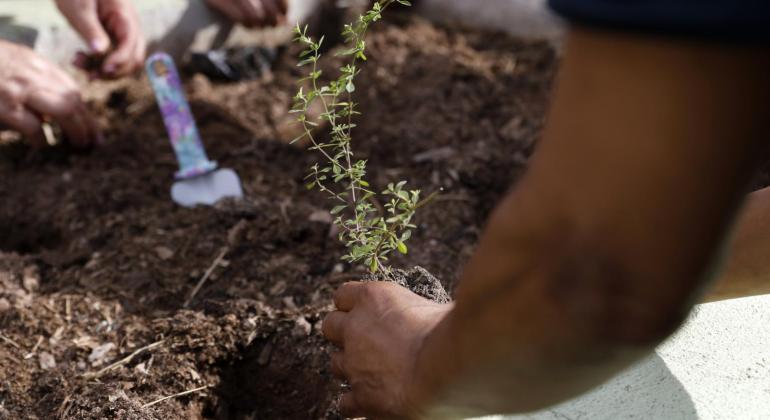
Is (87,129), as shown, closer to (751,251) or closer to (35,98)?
(35,98)

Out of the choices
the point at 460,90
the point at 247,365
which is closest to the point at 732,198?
the point at 247,365

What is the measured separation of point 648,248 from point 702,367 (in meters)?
1.47

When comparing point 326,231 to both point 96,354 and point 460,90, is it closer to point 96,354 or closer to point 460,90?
point 96,354

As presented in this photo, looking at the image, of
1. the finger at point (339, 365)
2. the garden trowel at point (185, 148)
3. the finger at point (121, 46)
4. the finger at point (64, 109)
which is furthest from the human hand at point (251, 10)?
the finger at point (339, 365)

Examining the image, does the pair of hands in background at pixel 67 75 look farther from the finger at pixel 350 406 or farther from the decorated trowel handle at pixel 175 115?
the finger at pixel 350 406

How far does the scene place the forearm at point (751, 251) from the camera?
6.58 feet

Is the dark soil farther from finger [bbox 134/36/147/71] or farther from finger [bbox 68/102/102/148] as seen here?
finger [bbox 134/36/147/71]

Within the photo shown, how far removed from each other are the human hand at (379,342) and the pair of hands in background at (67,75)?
2156 millimetres

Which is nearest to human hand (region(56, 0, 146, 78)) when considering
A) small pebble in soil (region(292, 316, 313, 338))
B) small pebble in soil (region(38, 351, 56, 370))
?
small pebble in soil (region(38, 351, 56, 370))

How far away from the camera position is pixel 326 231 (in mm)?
2902

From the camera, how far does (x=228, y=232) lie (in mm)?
2875

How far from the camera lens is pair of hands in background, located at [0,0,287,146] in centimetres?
337

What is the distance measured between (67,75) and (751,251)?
287 cm

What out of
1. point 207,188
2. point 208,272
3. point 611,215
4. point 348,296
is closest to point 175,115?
point 207,188
